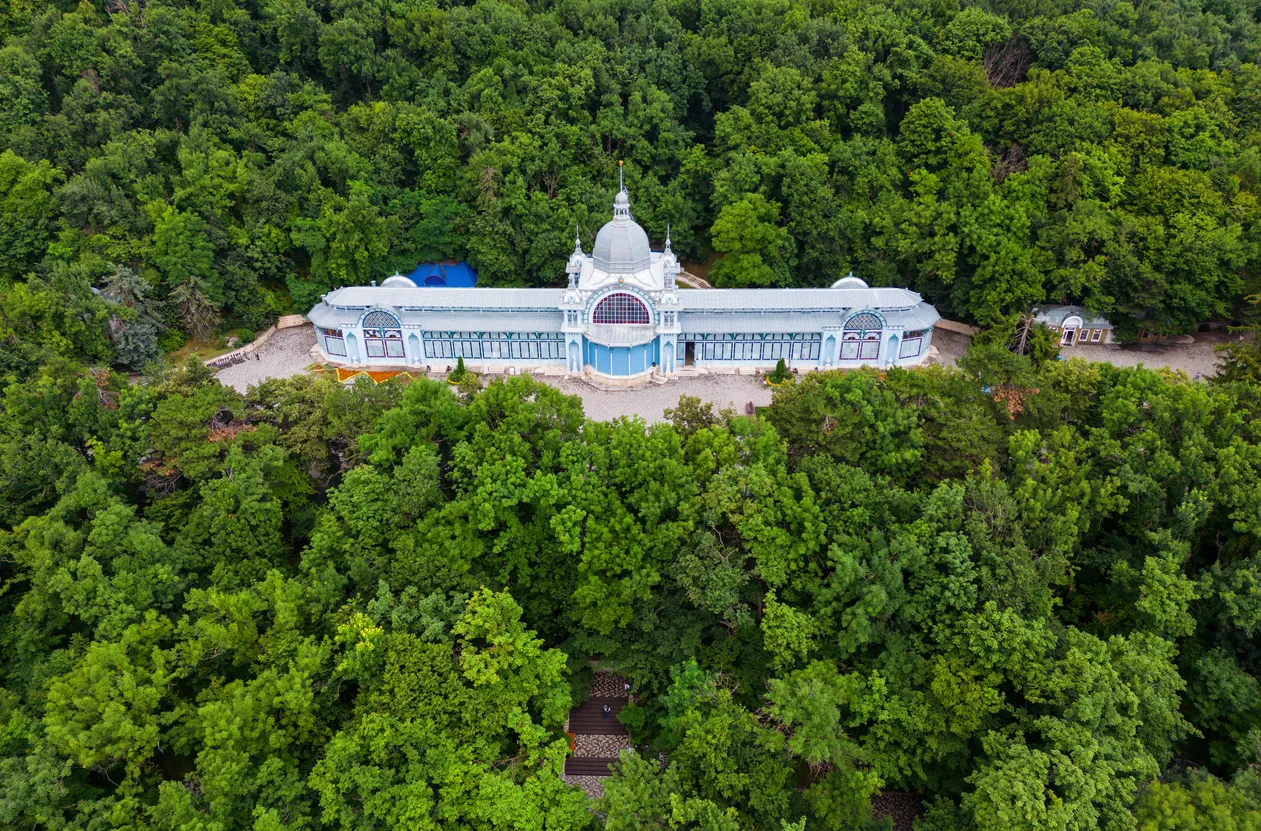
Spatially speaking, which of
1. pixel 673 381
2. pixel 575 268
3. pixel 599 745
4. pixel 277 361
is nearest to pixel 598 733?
pixel 599 745

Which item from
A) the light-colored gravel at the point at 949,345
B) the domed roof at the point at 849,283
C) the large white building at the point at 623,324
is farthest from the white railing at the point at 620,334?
the light-colored gravel at the point at 949,345

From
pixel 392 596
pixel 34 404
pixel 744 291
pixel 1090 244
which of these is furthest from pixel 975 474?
pixel 34 404

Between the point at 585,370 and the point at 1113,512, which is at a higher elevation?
the point at 1113,512

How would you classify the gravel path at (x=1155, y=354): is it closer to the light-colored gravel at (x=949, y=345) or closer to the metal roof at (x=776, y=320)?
the light-colored gravel at (x=949, y=345)

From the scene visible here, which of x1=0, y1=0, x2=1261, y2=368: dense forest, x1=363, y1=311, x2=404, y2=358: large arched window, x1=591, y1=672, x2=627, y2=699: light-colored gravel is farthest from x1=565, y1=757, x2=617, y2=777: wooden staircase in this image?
x1=0, y1=0, x2=1261, y2=368: dense forest

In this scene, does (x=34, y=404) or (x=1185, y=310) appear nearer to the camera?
(x=34, y=404)

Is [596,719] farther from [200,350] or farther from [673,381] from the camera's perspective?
[200,350]

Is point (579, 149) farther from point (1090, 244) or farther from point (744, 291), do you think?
point (1090, 244)
